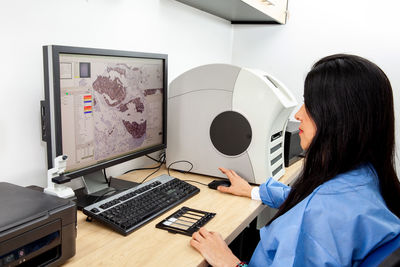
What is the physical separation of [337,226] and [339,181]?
0.36 ft

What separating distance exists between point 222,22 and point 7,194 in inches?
70.1

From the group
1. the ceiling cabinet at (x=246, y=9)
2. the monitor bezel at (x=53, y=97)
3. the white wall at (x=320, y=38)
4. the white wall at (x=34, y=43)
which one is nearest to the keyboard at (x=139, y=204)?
the monitor bezel at (x=53, y=97)

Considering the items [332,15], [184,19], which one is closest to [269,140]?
[184,19]

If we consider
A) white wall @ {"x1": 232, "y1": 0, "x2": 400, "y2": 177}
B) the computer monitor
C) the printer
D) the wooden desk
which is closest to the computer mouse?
the wooden desk

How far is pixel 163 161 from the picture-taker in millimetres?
1563

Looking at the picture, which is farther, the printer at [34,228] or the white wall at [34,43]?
the white wall at [34,43]

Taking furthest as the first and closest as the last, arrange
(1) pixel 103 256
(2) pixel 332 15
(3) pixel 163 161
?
(2) pixel 332 15 → (3) pixel 163 161 → (1) pixel 103 256

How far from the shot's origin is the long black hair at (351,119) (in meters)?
0.76

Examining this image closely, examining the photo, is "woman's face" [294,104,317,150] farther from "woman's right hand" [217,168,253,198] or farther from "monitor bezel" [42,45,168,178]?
"monitor bezel" [42,45,168,178]

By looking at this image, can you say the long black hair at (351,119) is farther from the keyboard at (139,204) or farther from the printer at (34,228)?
the printer at (34,228)

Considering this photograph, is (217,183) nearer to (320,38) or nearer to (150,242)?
(150,242)

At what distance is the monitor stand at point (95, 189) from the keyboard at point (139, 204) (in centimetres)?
8

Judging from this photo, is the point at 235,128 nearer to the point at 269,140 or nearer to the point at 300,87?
the point at 269,140

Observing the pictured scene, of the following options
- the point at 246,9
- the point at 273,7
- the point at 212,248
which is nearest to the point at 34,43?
the point at 212,248
